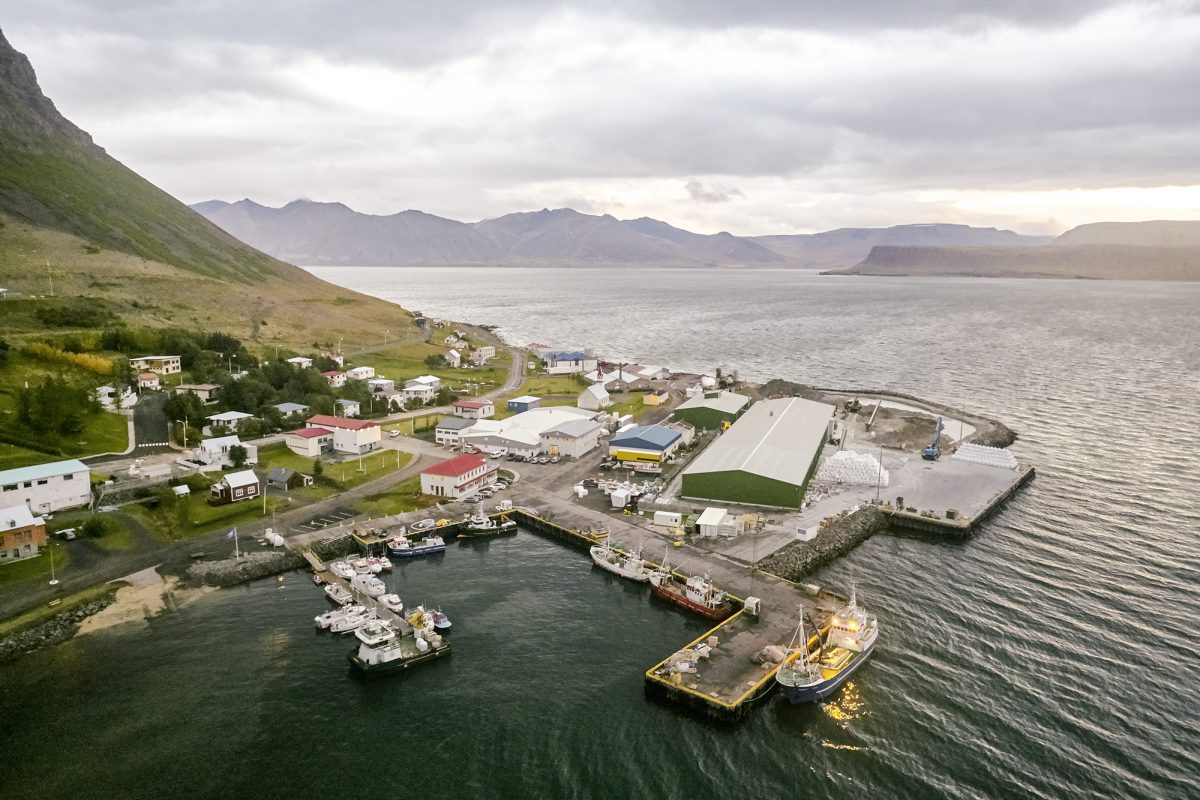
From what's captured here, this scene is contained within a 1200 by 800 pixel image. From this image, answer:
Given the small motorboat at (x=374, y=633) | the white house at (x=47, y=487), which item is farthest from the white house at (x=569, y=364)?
the small motorboat at (x=374, y=633)

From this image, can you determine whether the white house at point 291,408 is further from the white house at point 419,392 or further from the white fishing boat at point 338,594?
the white fishing boat at point 338,594

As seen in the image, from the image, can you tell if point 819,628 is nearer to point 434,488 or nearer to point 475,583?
point 475,583

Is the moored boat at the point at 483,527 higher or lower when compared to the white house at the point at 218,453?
lower

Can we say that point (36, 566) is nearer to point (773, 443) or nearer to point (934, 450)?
point (773, 443)

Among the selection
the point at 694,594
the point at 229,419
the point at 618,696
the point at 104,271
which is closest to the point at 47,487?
the point at 229,419

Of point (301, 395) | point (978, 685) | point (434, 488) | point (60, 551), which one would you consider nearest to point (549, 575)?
point (434, 488)

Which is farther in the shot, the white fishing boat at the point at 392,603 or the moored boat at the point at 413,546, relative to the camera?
the moored boat at the point at 413,546

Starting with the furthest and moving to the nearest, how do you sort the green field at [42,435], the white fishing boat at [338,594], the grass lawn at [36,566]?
the green field at [42,435], the white fishing boat at [338,594], the grass lawn at [36,566]
